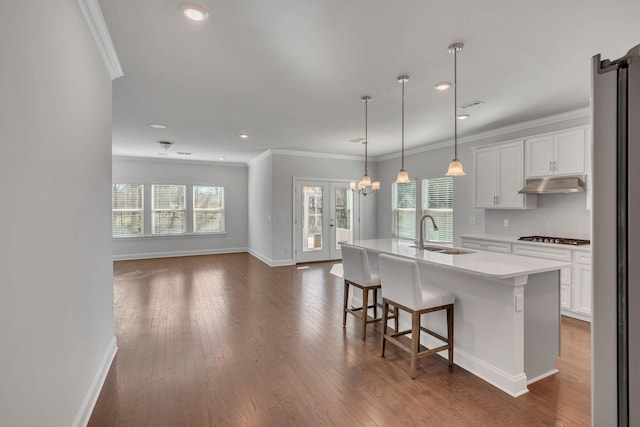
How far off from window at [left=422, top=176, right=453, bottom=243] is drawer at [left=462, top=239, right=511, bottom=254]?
117 centimetres

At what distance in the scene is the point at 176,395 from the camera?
2363 millimetres

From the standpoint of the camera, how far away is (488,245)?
15.9 feet

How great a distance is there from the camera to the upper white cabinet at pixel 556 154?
4.04 metres

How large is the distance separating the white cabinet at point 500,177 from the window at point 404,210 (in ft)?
6.61

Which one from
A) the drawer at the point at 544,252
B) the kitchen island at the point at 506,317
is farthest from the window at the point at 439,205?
the kitchen island at the point at 506,317

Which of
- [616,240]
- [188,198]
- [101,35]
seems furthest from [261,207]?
[616,240]

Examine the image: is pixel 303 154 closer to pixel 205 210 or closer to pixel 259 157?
pixel 259 157

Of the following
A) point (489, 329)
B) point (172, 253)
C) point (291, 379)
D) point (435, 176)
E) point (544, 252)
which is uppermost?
point (435, 176)

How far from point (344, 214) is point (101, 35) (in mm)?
6421

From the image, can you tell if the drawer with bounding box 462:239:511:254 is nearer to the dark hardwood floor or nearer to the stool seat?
the dark hardwood floor

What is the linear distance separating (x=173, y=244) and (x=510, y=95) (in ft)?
28.1

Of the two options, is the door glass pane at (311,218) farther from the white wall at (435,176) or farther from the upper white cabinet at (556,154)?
the upper white cabinet at (556,154)

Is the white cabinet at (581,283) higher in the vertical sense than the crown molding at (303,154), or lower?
lower

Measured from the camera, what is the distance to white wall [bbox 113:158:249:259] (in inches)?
330
